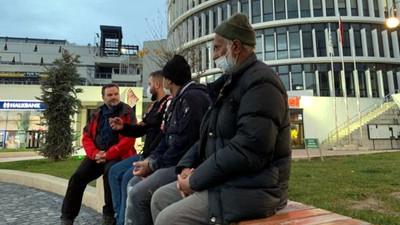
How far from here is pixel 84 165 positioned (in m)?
4.06

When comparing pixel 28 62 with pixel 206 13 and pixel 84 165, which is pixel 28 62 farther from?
pixel 84 165

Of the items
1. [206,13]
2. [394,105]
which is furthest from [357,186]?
[206,13]

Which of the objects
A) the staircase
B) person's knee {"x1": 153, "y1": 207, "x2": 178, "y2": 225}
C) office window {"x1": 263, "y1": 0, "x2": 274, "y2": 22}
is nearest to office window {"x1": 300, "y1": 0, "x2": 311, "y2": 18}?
office window {"x1": 263, "y1": 0, "x2": 274, "y2": 22}

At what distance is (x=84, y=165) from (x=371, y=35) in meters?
33.3

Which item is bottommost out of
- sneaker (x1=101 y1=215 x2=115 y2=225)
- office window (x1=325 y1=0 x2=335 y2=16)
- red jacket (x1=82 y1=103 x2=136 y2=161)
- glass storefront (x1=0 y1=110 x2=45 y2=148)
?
sneaker (x1=101 y1=215 x2=115 y2=225)

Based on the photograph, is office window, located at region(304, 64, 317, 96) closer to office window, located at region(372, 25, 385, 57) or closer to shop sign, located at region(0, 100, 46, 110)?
office window, located at region(372, 25, 385, 57)

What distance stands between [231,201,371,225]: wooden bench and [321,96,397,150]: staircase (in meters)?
25.1

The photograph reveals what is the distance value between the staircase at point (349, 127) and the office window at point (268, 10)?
40.7ft

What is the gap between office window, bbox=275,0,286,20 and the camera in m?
30.9

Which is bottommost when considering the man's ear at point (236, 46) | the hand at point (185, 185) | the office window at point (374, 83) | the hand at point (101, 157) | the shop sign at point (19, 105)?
the hand at point (185, 185)

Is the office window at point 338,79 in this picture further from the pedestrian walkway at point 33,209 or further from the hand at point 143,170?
the hand at point 143,170

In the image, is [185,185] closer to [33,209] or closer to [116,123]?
[116,123]

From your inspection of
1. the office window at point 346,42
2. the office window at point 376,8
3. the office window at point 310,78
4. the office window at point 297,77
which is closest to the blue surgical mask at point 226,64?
the office window at point 297,77

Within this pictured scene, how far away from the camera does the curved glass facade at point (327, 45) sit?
29.5 metres
